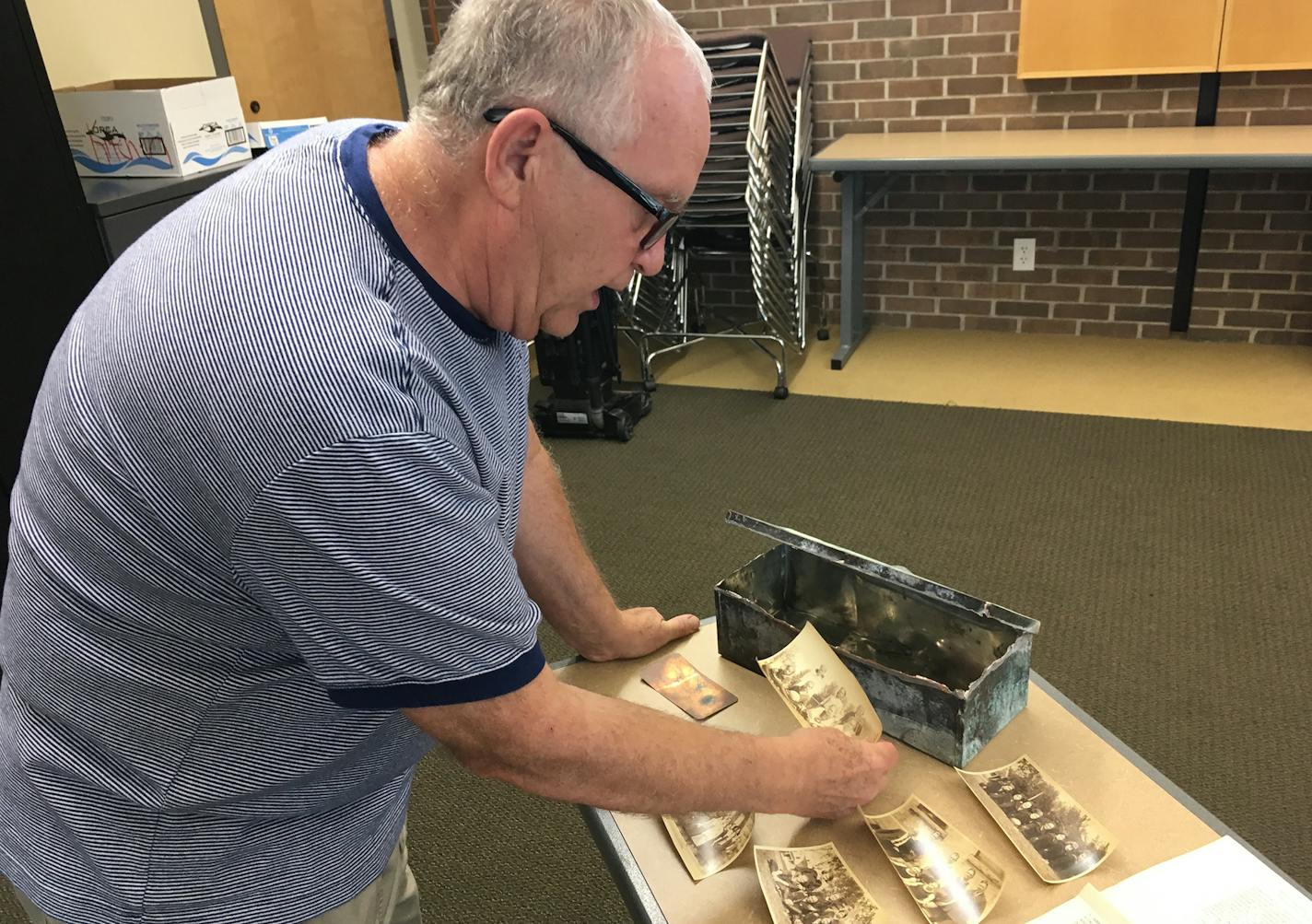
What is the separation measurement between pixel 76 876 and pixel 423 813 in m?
1.20

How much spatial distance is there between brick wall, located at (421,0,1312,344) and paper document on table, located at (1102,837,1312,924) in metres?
3.50

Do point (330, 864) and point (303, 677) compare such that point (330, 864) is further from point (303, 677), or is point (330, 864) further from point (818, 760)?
point (818, 760)

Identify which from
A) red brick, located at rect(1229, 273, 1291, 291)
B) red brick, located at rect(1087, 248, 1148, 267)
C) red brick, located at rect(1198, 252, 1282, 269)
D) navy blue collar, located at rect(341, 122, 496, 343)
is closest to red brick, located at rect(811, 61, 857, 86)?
red brick, located at rect(1087, 248, 1148, 267)

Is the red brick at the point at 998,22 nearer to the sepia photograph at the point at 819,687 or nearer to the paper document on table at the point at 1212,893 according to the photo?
the sepia photograph at the point at 819,687

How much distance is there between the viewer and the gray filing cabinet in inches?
91.4

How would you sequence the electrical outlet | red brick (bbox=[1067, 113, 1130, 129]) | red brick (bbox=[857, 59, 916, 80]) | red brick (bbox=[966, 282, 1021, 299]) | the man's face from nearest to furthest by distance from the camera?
the man's face < red brick (bbox=[1067, 113, 1130, 129]) < red brick (bbox=[857, 59, 916, 80]) < the electrical outlet < red brick (bbox=[966, 282, 1021, 299])

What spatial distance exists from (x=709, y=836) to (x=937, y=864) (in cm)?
21

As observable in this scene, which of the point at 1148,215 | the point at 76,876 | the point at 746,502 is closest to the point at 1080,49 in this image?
the point at 1148,215

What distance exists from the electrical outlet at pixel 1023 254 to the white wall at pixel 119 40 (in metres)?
3.20

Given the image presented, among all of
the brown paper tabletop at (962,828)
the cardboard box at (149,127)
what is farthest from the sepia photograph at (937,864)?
the cardboard box at (149,127)

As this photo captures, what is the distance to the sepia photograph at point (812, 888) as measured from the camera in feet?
2.85

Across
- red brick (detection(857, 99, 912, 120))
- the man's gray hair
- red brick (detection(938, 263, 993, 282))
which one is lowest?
red brick (detection(938, 263, 993, 282))

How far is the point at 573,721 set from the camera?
812mm

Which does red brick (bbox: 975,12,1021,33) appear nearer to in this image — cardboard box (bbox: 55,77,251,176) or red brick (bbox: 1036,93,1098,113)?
red brick (bbox: 1036,93,1098,113)
